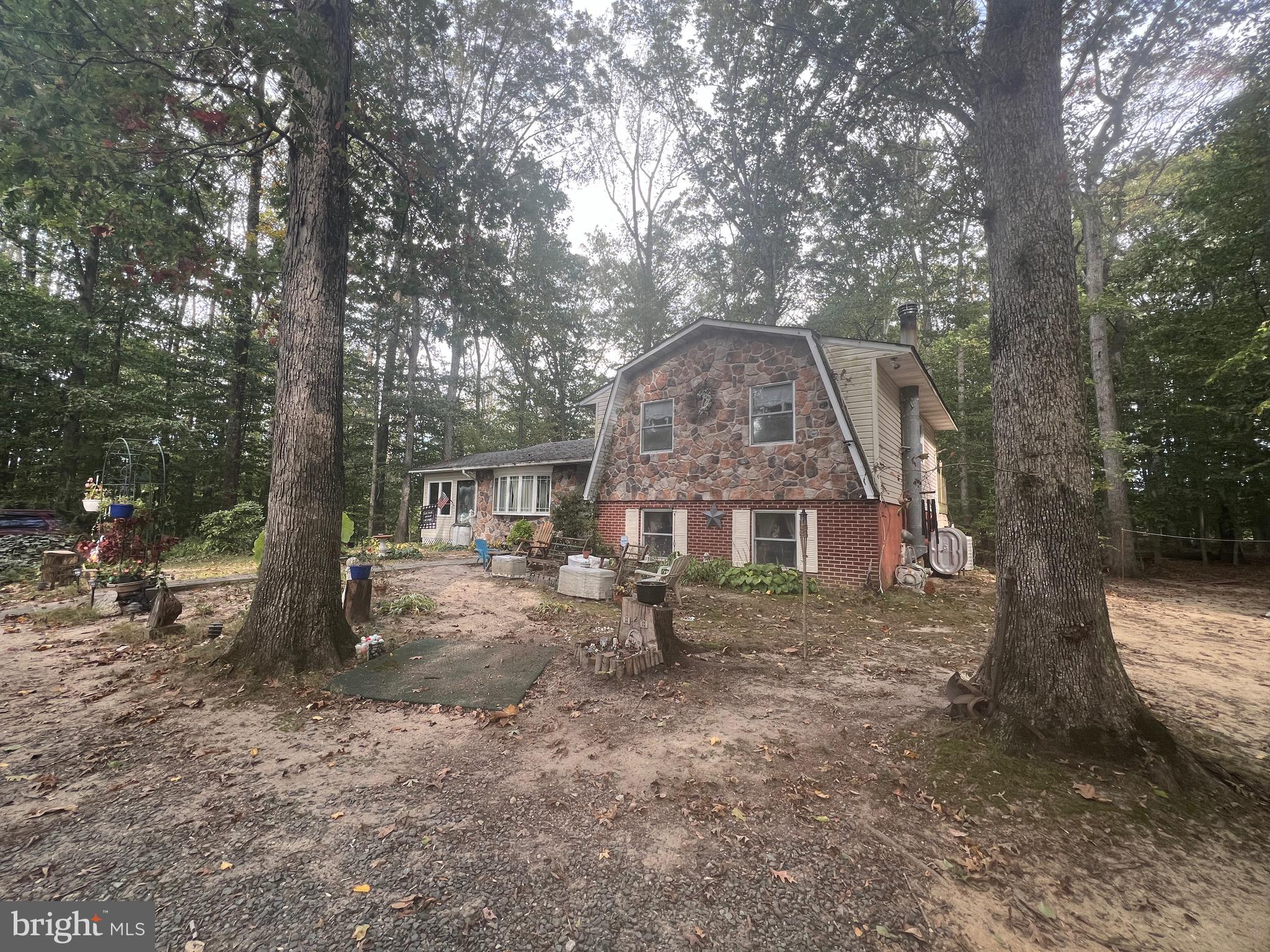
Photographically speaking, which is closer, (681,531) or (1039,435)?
(1039,435)

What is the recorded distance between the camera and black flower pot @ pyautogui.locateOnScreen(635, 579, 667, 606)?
534cm

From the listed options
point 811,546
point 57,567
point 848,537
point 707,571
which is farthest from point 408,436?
point 848,537

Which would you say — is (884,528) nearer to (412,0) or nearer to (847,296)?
(412,0)

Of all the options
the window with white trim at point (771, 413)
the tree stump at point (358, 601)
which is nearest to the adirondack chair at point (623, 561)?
the window with white trim at point (771, 413)

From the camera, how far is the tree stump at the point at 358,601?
257 inches

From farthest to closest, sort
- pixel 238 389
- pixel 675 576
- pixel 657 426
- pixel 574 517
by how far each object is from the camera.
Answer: pixel 238 389 < pixel 574 517 < pixel 657 426 < pixel 675 576

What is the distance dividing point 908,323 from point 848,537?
19.7ft

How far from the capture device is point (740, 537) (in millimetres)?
10883

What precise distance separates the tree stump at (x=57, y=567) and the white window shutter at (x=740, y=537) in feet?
41.9

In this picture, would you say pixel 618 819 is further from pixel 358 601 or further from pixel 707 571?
pixel 707 571

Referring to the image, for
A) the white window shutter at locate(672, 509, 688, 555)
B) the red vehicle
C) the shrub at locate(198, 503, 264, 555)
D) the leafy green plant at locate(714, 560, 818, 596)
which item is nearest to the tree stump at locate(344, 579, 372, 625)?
the leafy green plant at locate(714, 560, 818, 596)

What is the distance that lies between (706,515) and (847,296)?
13.1 m

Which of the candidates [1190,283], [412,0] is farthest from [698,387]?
[1190,283]

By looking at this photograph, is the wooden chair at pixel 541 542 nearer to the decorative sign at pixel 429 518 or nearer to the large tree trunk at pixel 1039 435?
the decorative sign at pixel 429 518
